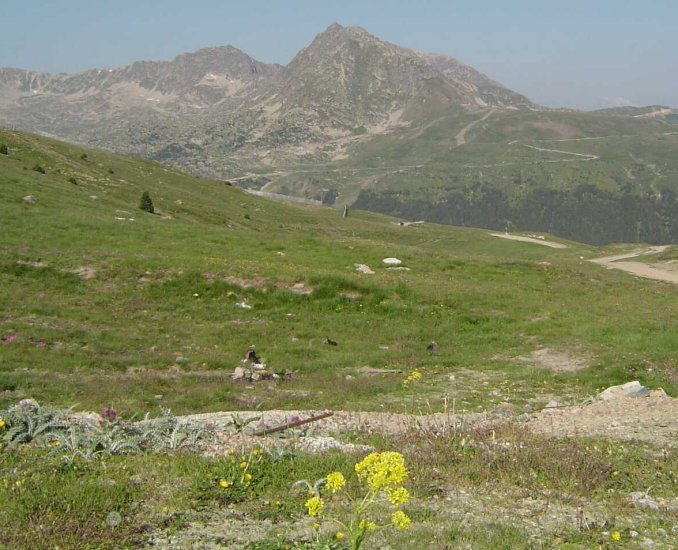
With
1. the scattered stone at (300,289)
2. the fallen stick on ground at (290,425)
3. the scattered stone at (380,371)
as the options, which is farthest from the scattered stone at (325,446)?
the scattered stone at (300,289)

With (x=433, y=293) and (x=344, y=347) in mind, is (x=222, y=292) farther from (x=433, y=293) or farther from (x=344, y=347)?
(x=433, y=293)

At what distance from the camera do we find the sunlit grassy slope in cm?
2227

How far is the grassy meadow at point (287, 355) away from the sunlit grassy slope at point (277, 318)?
0.44 feet

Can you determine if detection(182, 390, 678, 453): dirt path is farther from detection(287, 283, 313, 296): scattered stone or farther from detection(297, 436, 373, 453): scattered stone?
detection(287, 283, 313, 296): scattered stone

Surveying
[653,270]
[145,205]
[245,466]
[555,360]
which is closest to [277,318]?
[555,360]

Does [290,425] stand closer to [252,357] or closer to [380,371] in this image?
[380,371]

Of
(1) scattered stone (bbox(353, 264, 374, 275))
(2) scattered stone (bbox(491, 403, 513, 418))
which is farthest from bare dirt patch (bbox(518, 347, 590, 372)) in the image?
(1) scattered stone (bbox(353, 264, 374, 275))

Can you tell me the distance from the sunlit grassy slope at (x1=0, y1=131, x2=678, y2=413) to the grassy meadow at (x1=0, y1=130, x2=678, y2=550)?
135mm

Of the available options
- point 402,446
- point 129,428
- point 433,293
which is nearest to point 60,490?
point 129,428

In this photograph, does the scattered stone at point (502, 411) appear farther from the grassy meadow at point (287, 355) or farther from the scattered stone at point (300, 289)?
the scattered stone at point (300, 289)

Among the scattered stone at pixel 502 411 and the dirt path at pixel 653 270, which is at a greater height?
the scattered stone at pixel 502 411

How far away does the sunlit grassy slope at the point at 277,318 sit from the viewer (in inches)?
877

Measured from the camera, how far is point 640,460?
42.3 ft

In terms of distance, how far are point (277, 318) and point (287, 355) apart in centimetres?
510
